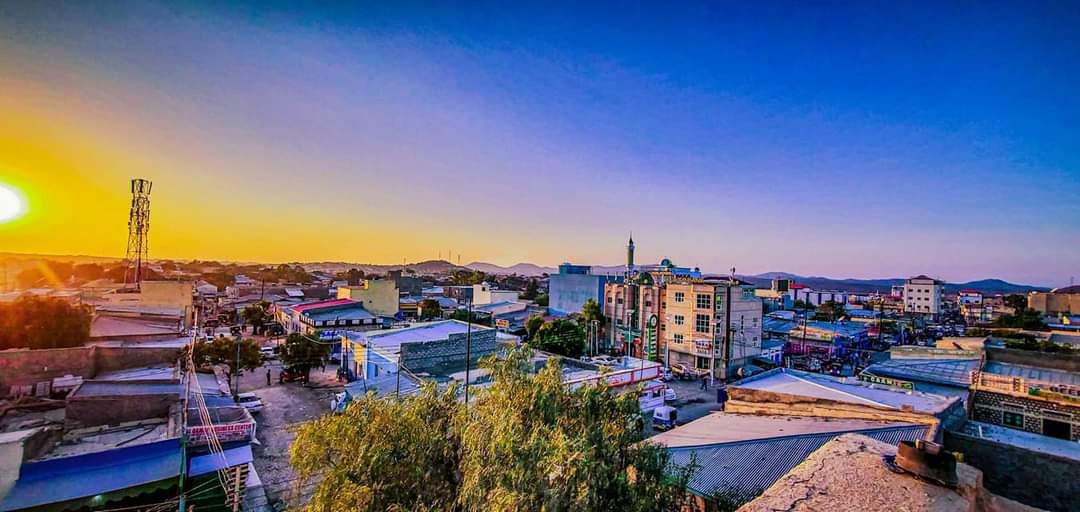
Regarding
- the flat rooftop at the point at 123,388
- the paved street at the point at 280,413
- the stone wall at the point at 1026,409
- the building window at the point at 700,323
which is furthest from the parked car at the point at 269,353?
the stone wall at the point at 1026,409

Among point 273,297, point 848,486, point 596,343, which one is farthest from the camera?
point 273,297

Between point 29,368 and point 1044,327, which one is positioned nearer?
point 29,368

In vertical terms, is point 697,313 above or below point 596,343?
above

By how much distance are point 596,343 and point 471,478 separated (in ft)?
125

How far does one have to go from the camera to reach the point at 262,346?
1578 inches

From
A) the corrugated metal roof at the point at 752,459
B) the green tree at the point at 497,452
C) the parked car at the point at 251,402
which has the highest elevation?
the green tree at the point at 497,452

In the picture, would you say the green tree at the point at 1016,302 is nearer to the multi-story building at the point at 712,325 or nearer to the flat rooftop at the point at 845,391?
the multi-story building at the point at 712,325

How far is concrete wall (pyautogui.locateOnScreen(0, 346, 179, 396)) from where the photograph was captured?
20.1 m

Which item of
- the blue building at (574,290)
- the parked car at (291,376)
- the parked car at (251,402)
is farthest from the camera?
the blue building at (574,290)

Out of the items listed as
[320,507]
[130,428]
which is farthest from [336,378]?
[320,507]

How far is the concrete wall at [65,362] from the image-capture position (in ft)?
66.1

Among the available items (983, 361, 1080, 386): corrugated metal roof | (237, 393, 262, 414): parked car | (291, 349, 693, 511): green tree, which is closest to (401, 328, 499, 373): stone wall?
(237, 393, 262, 414): parked car

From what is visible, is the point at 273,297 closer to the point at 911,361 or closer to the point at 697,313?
the point at 697,313

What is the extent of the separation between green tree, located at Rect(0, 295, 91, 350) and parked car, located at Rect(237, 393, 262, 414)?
1074 centimetres
